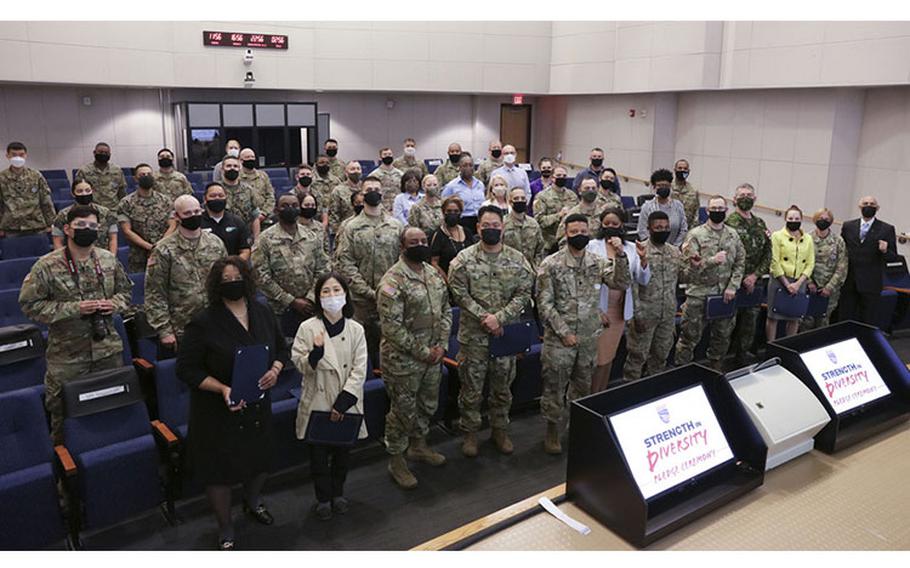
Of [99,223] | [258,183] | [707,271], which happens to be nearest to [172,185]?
[258,183]

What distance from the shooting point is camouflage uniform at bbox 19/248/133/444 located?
404 centimetres

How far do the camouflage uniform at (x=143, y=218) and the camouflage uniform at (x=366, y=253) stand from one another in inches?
78.8

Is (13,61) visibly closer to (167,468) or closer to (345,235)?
(345,235)

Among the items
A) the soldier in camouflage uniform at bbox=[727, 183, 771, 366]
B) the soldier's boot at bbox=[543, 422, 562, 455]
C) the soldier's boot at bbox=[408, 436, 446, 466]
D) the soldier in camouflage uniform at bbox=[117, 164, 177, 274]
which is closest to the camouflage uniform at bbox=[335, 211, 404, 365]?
the soldier's boot at bbox=[408, 436, 446, 466]

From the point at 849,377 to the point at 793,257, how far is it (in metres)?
3.81

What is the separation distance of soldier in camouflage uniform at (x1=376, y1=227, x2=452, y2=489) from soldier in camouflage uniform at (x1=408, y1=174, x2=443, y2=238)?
2391 millimetres

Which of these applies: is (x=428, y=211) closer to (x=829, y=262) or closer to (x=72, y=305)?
(x=72, y=305)

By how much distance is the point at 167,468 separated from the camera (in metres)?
3.86

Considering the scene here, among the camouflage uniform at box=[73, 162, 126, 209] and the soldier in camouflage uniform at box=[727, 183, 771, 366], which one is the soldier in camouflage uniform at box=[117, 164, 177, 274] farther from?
the soldier in camouflage uniform at box=[727, 183, 771, 366]

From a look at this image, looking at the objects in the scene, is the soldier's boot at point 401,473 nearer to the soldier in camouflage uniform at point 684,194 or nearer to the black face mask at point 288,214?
the black face mask at point 288,214

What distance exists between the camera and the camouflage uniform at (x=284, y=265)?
5.04 metres

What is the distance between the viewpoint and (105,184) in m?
8.18

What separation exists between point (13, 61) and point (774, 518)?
12202mm
